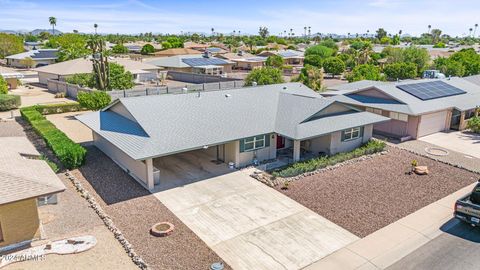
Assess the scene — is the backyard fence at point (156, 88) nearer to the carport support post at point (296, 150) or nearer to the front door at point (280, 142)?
the front door at point (280, 142)

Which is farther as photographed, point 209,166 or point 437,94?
point 437,94

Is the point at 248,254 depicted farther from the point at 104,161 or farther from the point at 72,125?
the point at 72,125

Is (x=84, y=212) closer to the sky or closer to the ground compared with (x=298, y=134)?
closer to the ground

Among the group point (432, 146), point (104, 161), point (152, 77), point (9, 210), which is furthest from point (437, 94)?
point (152, 77)

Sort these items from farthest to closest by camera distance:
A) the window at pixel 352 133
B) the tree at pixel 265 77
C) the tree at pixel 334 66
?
the tree at pixel 334 66 → the tree at pixel 265 77 → the window at pixel 352 133

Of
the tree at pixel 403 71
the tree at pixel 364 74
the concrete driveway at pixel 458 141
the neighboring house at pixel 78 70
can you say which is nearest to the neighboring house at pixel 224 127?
the concrete driveway at pixel 458 141

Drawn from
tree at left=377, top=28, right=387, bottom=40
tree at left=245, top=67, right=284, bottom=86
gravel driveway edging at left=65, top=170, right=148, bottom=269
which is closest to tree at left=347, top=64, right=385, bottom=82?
tree at left=245, top=67, right=284, bottom=86

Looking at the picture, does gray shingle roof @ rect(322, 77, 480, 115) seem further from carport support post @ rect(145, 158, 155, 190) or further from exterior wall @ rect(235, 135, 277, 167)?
carport support post @ rect(145, 158, 155, 190)

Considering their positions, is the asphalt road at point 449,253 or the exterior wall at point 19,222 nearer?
the asphalt road at point 449,253
